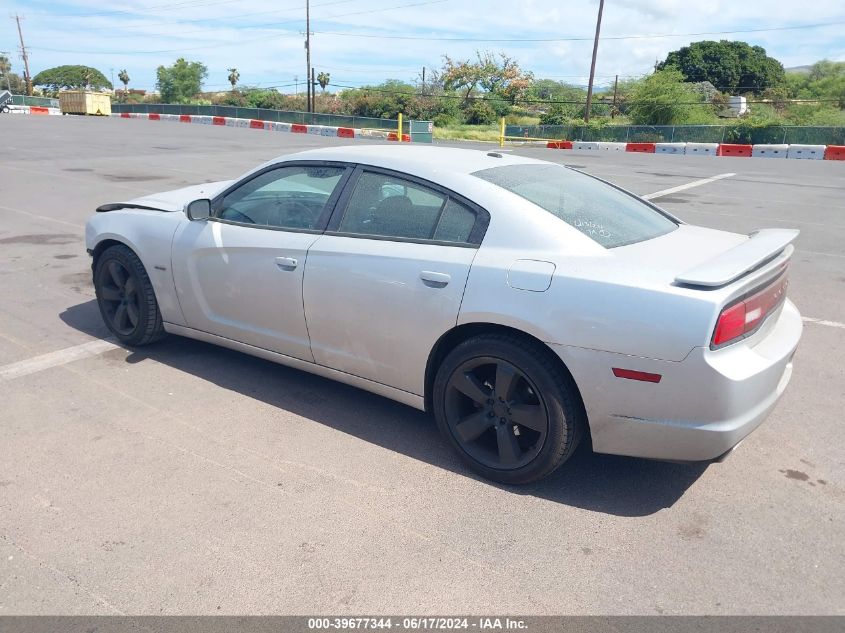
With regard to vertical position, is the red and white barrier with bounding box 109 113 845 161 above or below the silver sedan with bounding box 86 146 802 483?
above

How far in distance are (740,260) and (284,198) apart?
268 centimetres

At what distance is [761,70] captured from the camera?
82500 mm

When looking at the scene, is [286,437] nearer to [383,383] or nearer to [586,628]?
[383,383]

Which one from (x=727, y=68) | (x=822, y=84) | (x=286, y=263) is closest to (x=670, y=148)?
(x=286, y=263)

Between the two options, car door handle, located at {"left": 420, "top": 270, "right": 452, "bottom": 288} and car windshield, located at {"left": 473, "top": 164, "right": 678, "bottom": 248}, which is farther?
car windshield, located at {"left": 473, "top": 164, "right": 678, "bottom": 248}

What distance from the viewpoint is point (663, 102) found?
4338cm

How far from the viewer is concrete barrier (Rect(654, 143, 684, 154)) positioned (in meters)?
30.1

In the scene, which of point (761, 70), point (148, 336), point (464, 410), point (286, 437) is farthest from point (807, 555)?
point (761, 70)

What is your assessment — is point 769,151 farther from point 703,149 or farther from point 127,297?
point 127,297

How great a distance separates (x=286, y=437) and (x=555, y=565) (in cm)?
168

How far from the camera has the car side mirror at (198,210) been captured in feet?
14.6

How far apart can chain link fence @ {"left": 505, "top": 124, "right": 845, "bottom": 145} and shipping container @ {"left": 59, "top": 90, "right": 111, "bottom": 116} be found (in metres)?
33.6

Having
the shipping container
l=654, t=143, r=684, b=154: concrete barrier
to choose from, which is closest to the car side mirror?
l=654, t=143, r=684, b=154: concrete barrier

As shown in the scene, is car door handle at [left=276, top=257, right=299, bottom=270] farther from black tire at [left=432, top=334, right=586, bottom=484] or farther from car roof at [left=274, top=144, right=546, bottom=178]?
black tire at [left=432, top=334, right=586, bottom=484]
